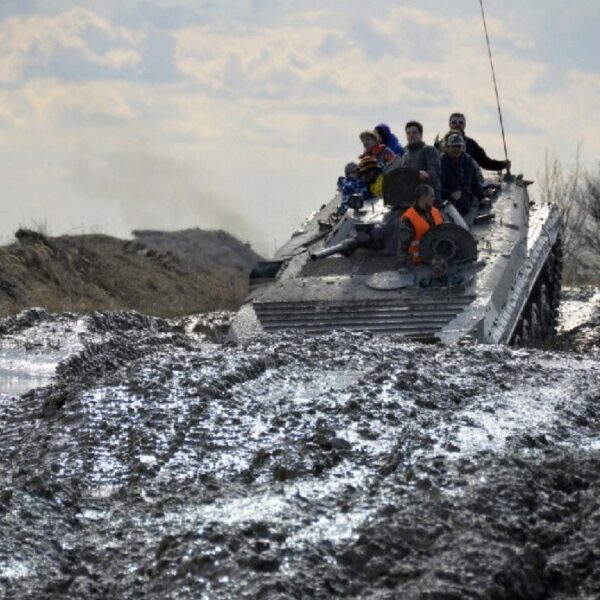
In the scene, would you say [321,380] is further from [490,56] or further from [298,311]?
[490,56]

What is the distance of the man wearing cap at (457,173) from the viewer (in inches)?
618

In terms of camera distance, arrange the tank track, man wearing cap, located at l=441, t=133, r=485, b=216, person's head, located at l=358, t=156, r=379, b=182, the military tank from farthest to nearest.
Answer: person's head, located at l=358, t=156, r=379, b=182 → man wearing cap, located at l=441, t=133, r=485, b=216 → the tank track → the military tank

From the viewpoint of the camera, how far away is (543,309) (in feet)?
56.7

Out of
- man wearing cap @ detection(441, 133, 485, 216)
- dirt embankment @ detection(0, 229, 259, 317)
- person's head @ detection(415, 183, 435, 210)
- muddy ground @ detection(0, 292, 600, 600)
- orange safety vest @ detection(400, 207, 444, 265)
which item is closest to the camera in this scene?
muddy ground @ detection(0, 292, 600, 600)

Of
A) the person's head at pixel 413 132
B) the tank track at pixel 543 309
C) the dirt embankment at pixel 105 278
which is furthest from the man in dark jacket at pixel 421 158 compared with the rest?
the dirt embankment at pixel 105 278

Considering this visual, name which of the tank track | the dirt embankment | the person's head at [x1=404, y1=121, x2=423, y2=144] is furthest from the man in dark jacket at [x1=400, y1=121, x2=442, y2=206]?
the dirt embankment

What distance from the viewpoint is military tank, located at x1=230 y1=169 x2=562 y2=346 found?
41.9 ft

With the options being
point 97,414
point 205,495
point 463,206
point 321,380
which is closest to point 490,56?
point 463,206

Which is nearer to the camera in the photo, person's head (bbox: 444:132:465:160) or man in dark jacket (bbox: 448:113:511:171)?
person's head (bbox: 444:132:465:160)

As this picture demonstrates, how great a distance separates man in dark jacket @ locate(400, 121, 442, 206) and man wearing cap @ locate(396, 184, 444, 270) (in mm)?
982

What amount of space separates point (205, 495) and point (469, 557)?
1.46m

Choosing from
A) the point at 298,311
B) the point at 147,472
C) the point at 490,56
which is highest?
the point at 490,56

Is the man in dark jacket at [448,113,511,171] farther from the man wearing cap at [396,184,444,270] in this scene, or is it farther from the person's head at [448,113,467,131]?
the man wearing cap at [396,184,444,270]

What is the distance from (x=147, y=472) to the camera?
7066mm
